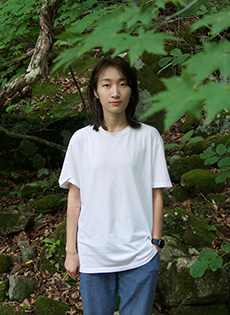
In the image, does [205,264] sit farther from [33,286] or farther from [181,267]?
[33,286]

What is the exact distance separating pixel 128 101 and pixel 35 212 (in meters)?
3.35

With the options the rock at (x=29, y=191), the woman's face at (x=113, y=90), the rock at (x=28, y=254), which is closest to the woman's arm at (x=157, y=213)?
the woman's face at (x=113, y=90)

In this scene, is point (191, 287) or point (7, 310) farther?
point (7, 310)

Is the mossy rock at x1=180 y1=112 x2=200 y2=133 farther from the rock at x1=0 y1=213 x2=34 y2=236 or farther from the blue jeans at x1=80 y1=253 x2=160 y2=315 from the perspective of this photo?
the blue jeans at x1=80 y1=253 x2=160 y2=315

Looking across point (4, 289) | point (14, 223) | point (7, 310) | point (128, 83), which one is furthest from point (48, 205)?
point (128, 83)

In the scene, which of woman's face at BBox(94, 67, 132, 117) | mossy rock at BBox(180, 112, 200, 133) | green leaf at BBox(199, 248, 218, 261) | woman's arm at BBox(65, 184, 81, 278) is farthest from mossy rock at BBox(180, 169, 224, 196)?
woman's face at BBox(94, 67, 132, 117)

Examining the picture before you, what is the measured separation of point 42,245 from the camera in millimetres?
4047

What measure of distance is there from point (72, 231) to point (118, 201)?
0.39 meters

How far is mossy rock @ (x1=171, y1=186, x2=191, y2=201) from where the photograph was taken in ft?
15.2

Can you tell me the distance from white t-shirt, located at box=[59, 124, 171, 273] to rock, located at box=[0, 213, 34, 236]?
2687 mm

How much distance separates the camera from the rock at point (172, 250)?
3279 millimetres

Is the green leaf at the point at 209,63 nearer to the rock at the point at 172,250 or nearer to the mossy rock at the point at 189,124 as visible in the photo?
the rock at the point at 172,250

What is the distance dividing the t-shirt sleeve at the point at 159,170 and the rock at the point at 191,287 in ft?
4.56

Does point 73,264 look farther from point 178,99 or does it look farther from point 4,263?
point 4,263
